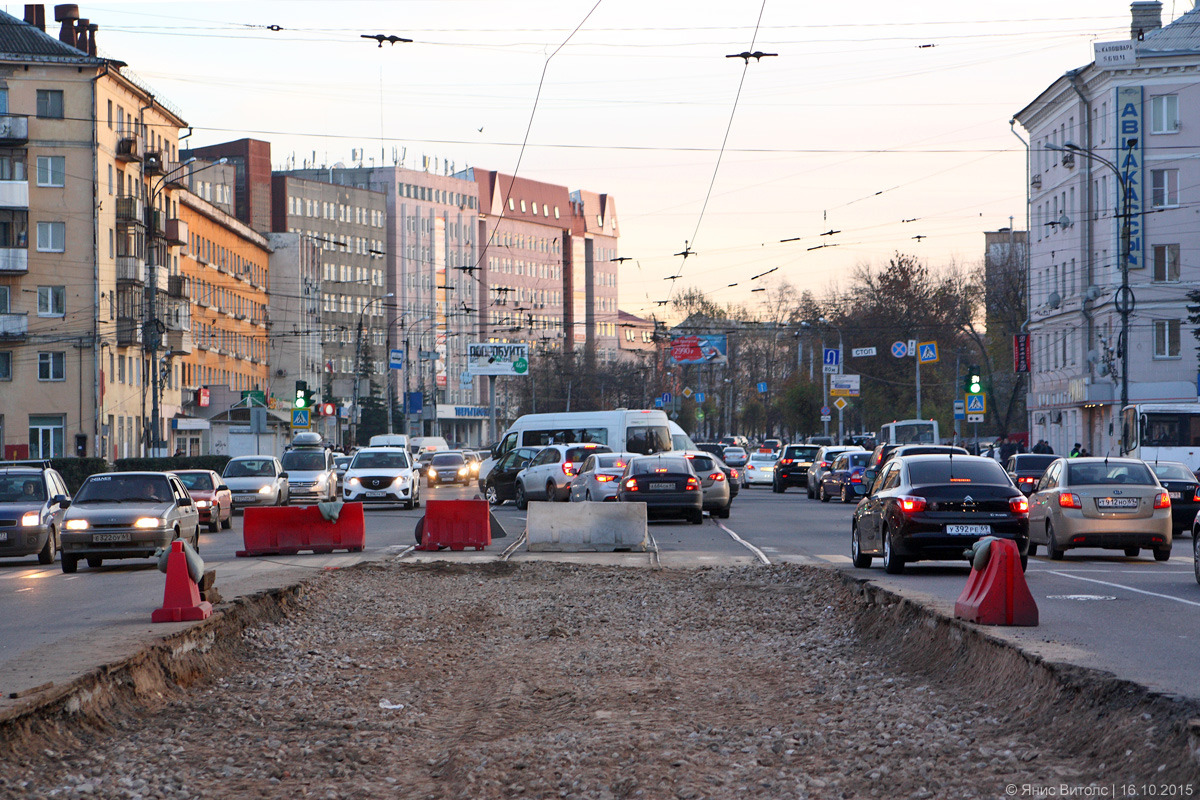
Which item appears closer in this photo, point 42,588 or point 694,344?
point 42,588

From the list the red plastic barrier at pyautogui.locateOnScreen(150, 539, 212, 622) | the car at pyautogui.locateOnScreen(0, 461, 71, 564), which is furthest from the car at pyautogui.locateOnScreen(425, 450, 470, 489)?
the red plastic barrier at pyautogui.locateOnScreen(150, 539, 212, 622)

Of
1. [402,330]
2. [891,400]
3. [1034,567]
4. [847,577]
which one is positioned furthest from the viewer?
[402,330]

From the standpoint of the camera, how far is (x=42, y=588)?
18297mm

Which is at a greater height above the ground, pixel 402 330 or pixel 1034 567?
pixel 402 330

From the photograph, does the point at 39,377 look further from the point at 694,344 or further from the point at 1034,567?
the point at 1034,567

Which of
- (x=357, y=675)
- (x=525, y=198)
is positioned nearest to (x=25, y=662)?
(x=357, y=675)

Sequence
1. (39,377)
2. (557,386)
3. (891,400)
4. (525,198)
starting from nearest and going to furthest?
(39,377) → (891,400) → (557,386) → (525,198)

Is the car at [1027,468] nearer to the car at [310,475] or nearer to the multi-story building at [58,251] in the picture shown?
the car at [310,475]

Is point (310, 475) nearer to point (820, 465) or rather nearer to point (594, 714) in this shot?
point (820, 465)

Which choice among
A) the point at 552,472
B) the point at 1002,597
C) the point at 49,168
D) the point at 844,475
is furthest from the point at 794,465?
the point at 1002,597

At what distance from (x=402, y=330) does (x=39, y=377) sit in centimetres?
6987

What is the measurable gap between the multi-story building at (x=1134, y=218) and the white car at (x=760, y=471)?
13372 millimetres

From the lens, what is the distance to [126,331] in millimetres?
67250

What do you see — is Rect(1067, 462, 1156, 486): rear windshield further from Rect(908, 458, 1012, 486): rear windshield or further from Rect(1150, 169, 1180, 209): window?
Rect(1150, 169, 1180, 209): window
